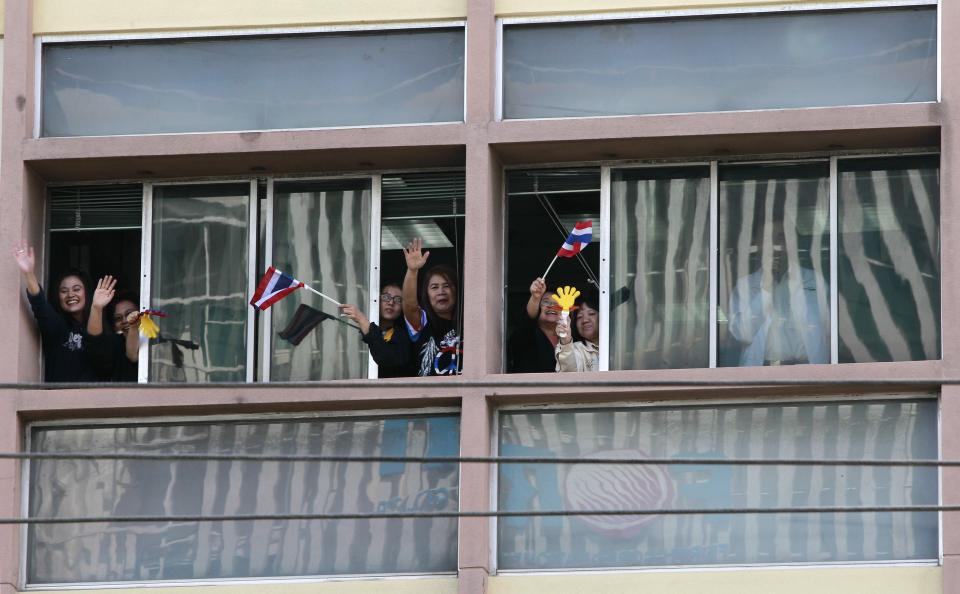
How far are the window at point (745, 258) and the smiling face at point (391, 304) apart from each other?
2.98 ft

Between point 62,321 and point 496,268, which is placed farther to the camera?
point 62,321

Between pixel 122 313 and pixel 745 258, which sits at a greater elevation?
pixel 745 258

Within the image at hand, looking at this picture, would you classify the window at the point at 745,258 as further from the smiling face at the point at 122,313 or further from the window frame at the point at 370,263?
the smiling face at the point at 122,313

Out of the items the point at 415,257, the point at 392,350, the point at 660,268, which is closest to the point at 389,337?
the point at 392,350

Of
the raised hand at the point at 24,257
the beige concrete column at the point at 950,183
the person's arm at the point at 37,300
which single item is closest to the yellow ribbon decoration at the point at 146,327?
the person's arm at the point at 37,300

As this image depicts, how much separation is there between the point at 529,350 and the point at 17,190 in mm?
4462

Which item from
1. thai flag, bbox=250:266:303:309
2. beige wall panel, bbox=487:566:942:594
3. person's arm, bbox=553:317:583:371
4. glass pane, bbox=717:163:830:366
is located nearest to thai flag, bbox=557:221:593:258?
person's arm, bbox=553:317:583:371

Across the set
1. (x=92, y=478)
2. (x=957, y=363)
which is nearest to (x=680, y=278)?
(x=957, y=363)

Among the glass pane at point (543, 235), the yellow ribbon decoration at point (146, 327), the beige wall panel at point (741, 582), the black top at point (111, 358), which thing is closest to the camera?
the beige wall panel at point (741, 582)

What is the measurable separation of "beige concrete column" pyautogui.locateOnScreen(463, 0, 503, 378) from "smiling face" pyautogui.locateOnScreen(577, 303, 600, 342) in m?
0.65

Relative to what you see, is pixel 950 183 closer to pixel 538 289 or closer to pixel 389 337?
pixel 538 289

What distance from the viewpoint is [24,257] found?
55.2ft

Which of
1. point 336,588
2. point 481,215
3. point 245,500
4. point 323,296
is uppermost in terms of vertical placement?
point 481,215

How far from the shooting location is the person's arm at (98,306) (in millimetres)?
16875
